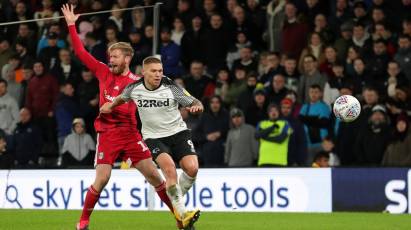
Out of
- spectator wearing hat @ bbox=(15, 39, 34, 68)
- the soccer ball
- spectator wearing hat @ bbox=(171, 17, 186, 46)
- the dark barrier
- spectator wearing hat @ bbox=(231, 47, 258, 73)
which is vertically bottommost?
the dark barrier

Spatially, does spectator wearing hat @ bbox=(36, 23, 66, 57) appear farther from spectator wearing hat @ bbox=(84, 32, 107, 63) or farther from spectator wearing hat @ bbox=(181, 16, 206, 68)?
spectator wearing hat @ bbox=(181, 16, 206, 68)

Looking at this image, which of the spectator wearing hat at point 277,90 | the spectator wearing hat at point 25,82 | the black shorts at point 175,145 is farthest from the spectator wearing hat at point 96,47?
the black shorts at point 175,145

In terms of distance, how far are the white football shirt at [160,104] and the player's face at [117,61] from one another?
43 centimetres

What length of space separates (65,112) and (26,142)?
99cm

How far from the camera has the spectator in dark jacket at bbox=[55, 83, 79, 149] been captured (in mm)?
21406

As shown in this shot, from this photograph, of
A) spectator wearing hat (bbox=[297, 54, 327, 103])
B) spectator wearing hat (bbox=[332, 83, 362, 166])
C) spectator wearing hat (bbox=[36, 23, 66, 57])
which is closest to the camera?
spectator wearing hat (bbox=[332, 83, 362, 166])

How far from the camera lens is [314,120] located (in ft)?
62.5

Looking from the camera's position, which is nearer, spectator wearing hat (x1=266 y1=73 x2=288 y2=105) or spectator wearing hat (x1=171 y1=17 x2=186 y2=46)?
spectator wearing hat (x1=266 y1=73 x2=288 y2=105)

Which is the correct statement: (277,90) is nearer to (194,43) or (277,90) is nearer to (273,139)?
(273,139)

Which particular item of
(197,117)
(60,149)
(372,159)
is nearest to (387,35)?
(372,159)

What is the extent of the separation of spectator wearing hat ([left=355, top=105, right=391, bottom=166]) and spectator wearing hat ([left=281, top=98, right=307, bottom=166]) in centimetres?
96

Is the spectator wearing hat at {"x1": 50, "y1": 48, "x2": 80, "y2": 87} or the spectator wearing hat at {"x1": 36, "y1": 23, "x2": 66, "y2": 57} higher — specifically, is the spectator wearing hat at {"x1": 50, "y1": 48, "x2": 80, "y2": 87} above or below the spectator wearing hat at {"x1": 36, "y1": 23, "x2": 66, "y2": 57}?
below

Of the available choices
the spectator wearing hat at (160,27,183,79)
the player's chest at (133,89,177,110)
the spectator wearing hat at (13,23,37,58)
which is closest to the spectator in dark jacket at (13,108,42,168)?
the spectator wearing hat at (13,23,37,58)

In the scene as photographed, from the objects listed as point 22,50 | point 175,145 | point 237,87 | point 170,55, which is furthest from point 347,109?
point 22,50
